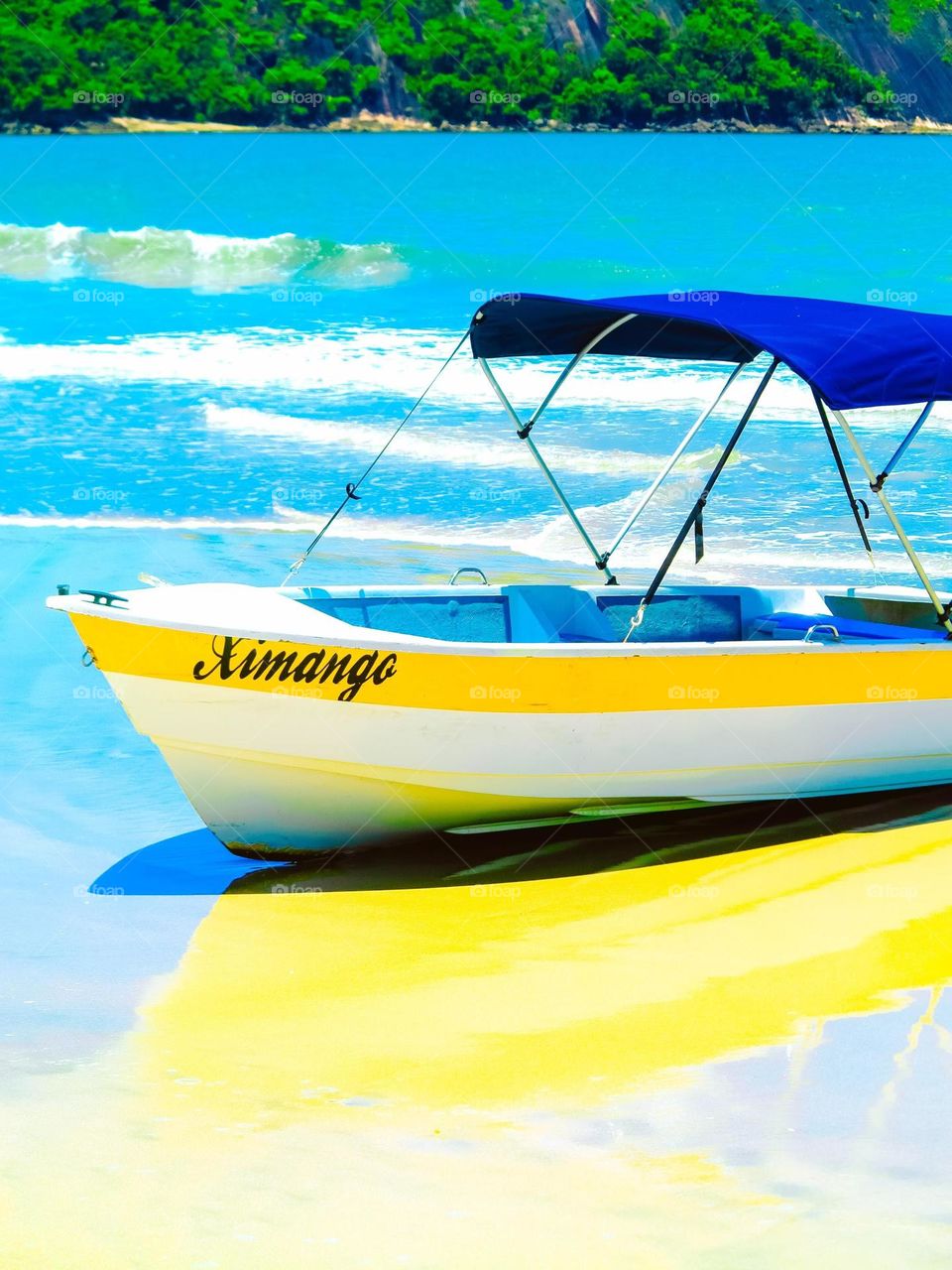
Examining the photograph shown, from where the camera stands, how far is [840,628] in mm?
8836

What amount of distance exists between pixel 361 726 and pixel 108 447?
43.2ft

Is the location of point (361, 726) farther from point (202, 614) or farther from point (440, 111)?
point (440, 111)

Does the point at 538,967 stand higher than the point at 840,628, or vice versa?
the point at 840,628

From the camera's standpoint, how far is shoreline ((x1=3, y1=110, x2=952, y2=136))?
7888 centimetres

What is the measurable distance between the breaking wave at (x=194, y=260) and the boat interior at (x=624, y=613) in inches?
1054

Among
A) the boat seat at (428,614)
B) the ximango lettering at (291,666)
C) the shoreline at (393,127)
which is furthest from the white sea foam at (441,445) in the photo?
the shoreline at (393,127)

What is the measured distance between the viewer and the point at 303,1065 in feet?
18.2

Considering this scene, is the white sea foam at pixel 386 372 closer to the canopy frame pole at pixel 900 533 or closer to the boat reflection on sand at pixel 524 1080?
the canopy frame pole at pixel 900 533

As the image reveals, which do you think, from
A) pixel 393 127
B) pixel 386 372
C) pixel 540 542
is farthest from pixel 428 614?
pixel 393 127

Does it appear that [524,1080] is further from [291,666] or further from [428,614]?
[428,614]

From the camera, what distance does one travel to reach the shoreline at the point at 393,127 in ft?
259

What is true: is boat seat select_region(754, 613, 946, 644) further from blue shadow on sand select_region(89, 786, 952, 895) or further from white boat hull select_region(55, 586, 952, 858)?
blue shadow on sand select_region(89, 786, 952, 895)

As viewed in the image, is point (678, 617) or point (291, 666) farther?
point (678, 617)

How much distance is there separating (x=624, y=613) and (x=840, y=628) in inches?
42.4
